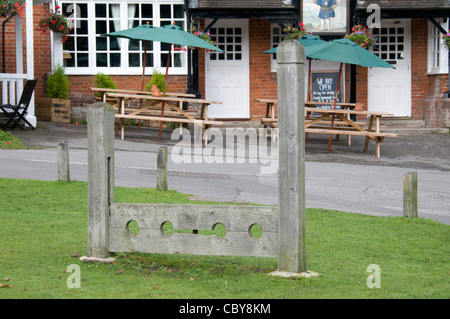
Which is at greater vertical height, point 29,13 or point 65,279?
point 29,13

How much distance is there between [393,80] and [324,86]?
2.11 meters

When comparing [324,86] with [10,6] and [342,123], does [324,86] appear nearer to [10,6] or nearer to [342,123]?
[342,123]

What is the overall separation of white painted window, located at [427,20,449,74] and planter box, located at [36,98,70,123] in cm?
1069

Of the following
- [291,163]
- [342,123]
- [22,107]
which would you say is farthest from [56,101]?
[291,163]

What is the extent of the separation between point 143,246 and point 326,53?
10.4m

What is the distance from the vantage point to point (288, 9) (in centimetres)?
2141

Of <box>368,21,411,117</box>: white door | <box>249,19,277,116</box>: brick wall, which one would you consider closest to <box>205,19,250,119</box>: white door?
<box>249,19,277,116</box>: brick wall

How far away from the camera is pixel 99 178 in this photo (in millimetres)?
6672

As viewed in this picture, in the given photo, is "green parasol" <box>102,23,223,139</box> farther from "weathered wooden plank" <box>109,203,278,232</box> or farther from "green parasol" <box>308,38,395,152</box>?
"weathered wooden plank" <box>109,203,278,232</box>

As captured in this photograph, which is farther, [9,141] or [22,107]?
[22,107]

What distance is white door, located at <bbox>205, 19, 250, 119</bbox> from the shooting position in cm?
2247

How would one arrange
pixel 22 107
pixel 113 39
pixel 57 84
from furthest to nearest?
1. pixel 113 39
2. pixel 57 84
3. pixel 22 107
